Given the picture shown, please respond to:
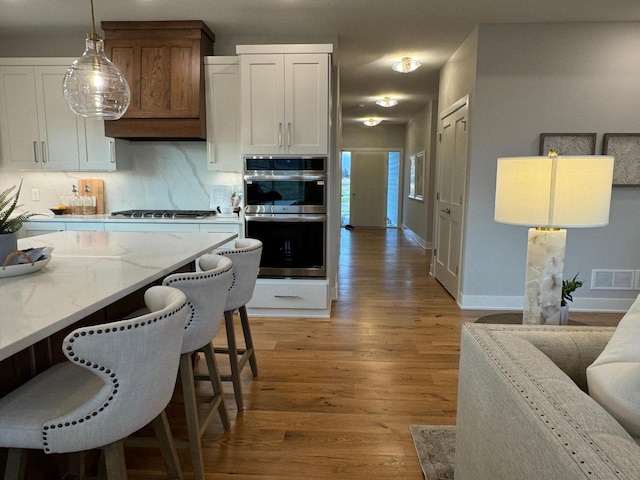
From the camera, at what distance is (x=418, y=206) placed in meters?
8.40

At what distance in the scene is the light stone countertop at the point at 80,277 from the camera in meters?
1.13

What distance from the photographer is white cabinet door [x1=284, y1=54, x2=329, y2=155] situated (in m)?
3.61

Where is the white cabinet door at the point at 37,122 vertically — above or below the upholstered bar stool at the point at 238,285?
above

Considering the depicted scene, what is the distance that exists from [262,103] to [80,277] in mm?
2475

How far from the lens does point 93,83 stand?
2.20 metres

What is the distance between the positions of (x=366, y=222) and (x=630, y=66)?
753cm

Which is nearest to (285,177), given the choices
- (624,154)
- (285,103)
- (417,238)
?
(285,103)

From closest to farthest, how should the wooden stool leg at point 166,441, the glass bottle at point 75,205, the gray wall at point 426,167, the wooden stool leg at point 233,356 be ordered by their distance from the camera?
the wooden stool leg at point 166,441, the wooden stool leg at point 233,356, the glass bottle at point 75,205, the gray wall at point 426,167

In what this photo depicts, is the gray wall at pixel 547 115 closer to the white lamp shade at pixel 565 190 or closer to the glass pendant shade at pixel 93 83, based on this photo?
the white lamp shade at pixel 565 190

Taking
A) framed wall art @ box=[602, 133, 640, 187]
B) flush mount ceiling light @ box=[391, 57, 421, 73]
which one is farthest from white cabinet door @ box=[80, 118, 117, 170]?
framed wall art @ box=[602, 133, 640, 187]

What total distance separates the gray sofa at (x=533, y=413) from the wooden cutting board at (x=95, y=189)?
4.14 meters

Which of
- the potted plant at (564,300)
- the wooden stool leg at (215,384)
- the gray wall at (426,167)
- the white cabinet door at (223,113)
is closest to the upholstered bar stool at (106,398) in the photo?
the wooden stool leg at (215,384)

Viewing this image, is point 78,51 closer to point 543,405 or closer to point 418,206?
point 543,405

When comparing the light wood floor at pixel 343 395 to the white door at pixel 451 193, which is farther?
the white door at pixel 451 193
